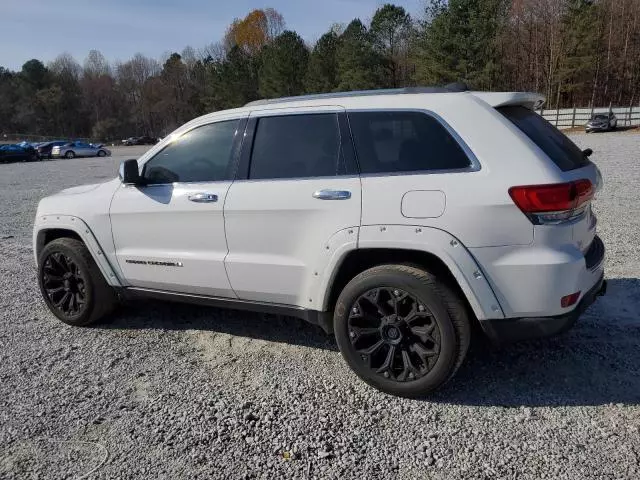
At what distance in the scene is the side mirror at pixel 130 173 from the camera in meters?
3.94

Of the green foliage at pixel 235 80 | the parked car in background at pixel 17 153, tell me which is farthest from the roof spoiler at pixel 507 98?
the green foliage at pixel 235 80

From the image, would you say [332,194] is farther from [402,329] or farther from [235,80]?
[235,80]

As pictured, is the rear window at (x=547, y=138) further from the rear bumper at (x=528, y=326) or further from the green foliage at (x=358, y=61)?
the green foliage at (x=358, y=61)

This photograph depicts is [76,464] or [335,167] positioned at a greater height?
[335,167]

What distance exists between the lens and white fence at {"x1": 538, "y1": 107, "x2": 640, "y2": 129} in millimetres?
43688

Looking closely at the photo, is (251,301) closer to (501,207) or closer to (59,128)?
(501,207)

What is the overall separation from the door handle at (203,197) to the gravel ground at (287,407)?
3.83 feet

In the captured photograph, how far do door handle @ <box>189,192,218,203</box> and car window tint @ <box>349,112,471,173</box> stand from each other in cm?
108

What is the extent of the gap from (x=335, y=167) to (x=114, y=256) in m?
2.05

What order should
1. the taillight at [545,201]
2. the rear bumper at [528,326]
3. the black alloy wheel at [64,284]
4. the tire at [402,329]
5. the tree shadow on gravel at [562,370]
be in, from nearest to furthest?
1. the taillight at [545,201]
2. the rear bumper at [528,326]
3. the tire at [402,329]
4. the tree shadow on gravel at [562,370]
5. the black alloy wheel at [64,284]

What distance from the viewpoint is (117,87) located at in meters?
93.0

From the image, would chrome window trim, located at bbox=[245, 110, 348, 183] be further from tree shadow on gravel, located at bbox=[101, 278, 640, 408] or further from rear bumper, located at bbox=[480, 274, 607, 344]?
tree shadow on gravel, located at bbox=[101, 278, 640, 408]

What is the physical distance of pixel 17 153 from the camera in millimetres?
37594

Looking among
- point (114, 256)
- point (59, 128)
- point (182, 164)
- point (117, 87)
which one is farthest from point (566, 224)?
point (117, 87)
